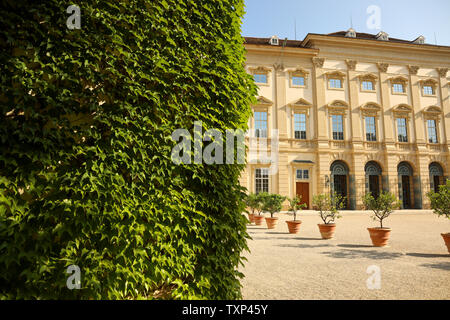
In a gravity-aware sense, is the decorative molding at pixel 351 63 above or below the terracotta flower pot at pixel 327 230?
above

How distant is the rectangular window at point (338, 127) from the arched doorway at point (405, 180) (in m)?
7.98

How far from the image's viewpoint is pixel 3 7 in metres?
2.42

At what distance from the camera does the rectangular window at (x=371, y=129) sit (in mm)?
26281

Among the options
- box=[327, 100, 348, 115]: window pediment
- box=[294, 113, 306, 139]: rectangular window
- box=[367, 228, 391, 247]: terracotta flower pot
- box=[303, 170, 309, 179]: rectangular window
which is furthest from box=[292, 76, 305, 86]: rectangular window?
box=[367, 228, 391, 247]: terracotta flower pot

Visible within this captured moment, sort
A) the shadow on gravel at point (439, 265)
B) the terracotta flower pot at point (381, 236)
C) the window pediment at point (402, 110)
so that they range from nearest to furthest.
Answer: the shadow on gravel at point (439, 265), the terracotta flower pot at point (381, 236), the window pediment at point (402, 110)

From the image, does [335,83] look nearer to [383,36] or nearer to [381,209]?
[383,36]

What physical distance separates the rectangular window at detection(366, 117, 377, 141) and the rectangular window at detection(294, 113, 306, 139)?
7.35 m

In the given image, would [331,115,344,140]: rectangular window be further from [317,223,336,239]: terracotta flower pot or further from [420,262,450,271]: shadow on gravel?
[420,262,450,271]: shadow on gravel

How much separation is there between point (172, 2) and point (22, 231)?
3.17 meters

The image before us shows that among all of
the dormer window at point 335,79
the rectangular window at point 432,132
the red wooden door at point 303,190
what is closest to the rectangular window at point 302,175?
the red wooden door at point 303,190

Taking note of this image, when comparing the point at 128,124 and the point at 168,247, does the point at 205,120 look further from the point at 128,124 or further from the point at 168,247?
the point at 168,247

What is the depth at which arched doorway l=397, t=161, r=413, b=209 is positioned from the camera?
26875 mm

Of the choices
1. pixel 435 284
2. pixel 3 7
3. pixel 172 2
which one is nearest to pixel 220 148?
pixel 172 2

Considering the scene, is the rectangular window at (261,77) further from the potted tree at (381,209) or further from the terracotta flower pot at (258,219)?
the potted tree at (381,209)
